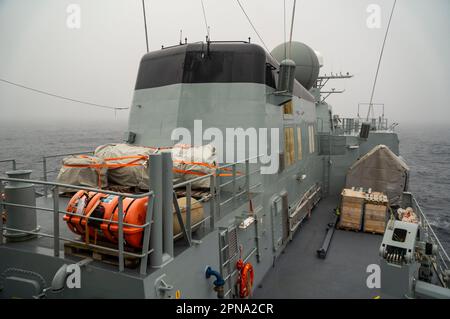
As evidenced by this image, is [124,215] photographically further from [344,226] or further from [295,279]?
[344,226]

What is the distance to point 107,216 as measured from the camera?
3.46 m

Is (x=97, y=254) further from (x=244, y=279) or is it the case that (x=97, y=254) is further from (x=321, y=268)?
(x=321, y=268)

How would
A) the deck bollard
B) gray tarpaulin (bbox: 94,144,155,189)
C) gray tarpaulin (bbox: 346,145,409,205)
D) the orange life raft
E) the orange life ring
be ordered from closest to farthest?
1. the orange life raft
2. the deck bollard
3. the orange life ring
4. gray tarpaulin (bbox: 94,144,155,189)
5. gray tarpaulin (bbox: 346,145,409,205)

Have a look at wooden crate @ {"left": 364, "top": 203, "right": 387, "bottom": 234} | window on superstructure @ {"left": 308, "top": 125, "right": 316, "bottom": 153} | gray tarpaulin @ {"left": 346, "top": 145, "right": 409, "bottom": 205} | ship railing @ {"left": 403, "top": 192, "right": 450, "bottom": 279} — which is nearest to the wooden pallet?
ship railing @ {"left": 403, "top": 192, "right": 450, "bottom": 279}

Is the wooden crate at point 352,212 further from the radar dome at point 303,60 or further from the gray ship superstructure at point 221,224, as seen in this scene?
the radar dome at point 303,60

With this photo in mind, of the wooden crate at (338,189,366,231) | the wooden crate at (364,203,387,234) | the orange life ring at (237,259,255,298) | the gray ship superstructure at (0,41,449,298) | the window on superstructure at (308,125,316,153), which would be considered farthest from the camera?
the window on superstructure at (308,125,316,153)

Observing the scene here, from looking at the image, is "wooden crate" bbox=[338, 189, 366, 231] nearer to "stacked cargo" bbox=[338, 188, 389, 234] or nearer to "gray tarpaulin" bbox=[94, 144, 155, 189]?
"stacked cargo" bbox=[338, 188, 389, 234]

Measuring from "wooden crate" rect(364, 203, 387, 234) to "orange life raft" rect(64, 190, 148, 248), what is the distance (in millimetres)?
8375

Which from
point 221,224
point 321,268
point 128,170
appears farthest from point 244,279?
point 321,268

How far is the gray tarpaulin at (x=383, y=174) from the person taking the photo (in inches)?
468

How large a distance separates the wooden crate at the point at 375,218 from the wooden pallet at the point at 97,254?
27.4ft

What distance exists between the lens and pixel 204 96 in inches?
278

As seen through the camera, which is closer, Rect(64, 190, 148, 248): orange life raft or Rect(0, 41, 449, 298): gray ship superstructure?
Rect(64, 190, 148, 248): orange life raft

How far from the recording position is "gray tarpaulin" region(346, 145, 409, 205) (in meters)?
11.9
